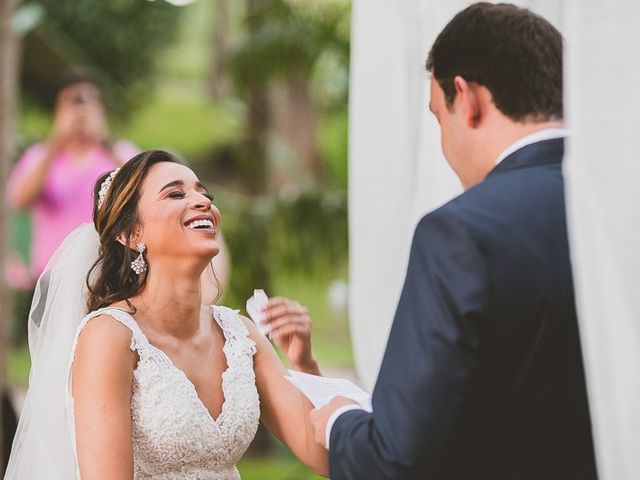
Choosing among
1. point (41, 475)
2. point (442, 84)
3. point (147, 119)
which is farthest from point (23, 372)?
point (442, 84)

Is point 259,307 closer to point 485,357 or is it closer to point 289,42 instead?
point 485,357

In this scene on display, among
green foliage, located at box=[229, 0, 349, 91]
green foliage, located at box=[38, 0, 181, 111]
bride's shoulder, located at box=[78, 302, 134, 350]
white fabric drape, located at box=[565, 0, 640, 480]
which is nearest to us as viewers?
white fabric drape, located at box=[565, 0, 640, 480]

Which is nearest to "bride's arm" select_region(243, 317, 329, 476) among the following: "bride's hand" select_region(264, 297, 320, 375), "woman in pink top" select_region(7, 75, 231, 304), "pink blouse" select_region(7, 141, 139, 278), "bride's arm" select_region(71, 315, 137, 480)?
"bride's hand" select_region(264, 297, 320, 375)

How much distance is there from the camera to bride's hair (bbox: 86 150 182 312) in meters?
2.64

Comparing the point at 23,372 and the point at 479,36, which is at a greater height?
the point at 479,36

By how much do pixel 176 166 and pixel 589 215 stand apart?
1202 mm

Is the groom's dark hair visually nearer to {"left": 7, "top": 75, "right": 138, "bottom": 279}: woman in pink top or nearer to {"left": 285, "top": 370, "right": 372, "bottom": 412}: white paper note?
{"left": 285, "top": 370, "right": 372, "bottom": 412}: white paper note

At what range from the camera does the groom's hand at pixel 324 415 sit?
2086 mm

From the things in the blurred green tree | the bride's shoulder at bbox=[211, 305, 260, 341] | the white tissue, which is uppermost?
the blurred green tree

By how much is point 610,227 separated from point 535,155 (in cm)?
25

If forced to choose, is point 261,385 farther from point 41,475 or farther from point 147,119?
point 147,119

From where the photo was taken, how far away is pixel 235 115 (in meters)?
13.9

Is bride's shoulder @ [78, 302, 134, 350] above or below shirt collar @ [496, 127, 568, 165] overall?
below

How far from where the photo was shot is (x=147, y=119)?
538 inches
